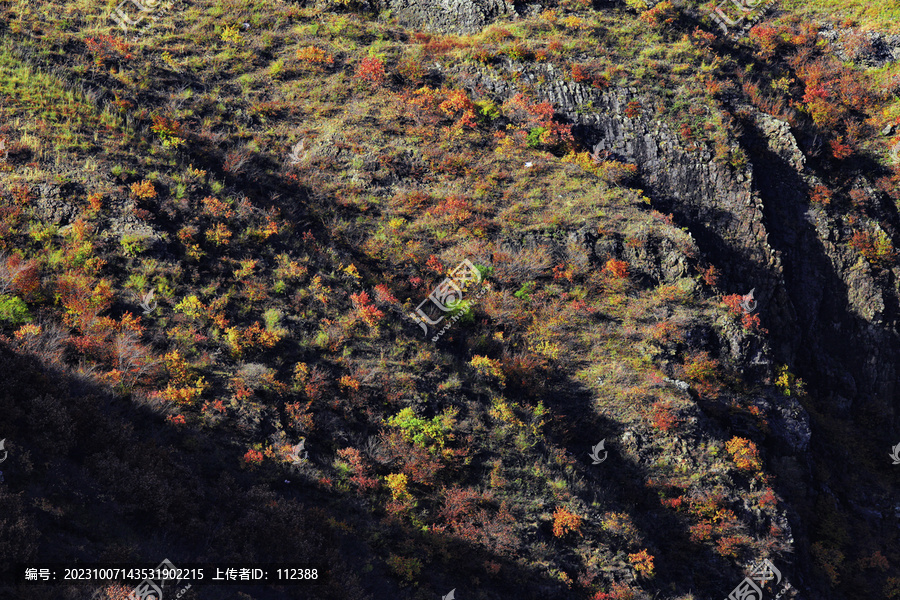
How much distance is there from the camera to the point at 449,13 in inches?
1011

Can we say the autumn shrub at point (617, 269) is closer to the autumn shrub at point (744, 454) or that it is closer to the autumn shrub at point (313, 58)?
the autumn shrub at point (744, 454)

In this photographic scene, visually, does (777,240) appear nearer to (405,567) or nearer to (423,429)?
(423,429)

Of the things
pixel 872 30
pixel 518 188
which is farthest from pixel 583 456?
pixel 872 30

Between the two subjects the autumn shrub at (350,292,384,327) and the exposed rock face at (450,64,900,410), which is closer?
the autumn shrub at (350,292,384,327)

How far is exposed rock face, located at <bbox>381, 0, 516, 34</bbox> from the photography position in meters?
25.4

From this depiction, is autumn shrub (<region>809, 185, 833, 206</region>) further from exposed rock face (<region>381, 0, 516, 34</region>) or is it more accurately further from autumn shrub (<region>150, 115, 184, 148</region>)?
autumn shrub (<region>150, 115, 184, 148</region>)

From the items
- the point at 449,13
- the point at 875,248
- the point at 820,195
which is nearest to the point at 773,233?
the point at 820,195

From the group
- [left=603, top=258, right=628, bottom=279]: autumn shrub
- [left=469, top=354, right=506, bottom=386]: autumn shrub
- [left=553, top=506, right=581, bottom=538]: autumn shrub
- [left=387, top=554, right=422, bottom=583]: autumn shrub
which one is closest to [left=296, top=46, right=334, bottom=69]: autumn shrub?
[left=603, top=258, right=628, bottom=279]: autumn shrub

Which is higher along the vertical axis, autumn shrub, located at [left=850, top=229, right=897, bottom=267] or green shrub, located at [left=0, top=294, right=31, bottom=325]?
green shrub, located at [left=0, top=294, right=31, bottom=325]

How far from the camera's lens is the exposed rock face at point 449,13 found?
25359 millimetres

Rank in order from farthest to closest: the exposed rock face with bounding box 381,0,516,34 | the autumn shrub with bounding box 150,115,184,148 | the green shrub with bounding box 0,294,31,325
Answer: the exposed rock face with bounding box 381,0,516,34
the autumn shrub with bounding box 150,115,184,148
the green shrub with bounding box 0,294,31,325

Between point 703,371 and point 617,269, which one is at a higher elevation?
point 617,269

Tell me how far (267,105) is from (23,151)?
861 centimetres

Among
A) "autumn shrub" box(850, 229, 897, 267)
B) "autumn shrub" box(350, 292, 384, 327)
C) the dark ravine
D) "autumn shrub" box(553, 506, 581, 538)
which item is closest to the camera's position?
"autumn shrub" box(553, 506, 581, 538)
